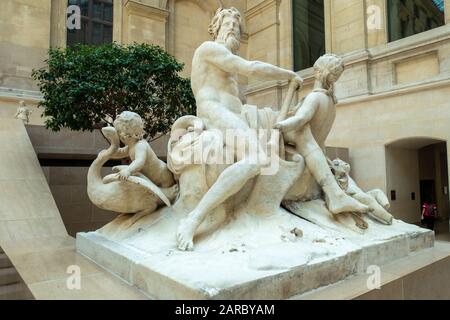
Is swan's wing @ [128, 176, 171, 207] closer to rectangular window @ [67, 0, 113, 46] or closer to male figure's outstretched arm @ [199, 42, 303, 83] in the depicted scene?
male figure's outstretched arm @ [199, 42, 303, 83]

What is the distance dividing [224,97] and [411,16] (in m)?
9.60

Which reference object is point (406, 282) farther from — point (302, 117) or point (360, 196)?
point (302, 117)

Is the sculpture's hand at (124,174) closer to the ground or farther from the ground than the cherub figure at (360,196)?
farther from the ground

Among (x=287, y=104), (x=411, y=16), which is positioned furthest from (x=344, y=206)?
(x=411, y=16)

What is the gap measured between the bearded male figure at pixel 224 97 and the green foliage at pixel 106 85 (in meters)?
3.14

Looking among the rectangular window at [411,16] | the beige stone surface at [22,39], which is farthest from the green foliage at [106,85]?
the rectangular window at [411,16]

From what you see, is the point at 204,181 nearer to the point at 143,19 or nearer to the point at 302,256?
the point at 302,256

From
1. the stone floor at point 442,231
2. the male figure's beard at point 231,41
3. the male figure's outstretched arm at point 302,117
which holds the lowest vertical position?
the stone floor at point 442,231

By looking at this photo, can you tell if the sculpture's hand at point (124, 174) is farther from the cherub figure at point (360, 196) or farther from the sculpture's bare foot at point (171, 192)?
the cherub figure at point (360, 196)

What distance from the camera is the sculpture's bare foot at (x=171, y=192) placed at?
3.54 meters

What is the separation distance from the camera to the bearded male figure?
9.44ft

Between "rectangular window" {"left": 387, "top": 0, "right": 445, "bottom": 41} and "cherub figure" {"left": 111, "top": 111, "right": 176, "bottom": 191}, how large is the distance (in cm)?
977

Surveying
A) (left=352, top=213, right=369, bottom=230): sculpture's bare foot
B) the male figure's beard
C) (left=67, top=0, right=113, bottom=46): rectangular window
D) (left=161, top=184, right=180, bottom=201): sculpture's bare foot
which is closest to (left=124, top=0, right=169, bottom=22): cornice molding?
(left=67, top=0, right=113, bottom=46): rectangular window
